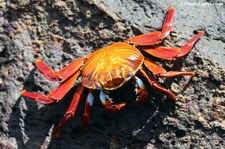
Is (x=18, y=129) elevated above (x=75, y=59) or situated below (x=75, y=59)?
below

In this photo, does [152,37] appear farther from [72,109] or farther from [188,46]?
[72,109]

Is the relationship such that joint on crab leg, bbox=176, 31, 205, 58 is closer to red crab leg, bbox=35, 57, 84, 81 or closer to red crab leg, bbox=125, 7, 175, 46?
red crab leg, bbox=125, 7, 175, 46

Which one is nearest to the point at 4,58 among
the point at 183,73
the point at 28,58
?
the point at 28,58

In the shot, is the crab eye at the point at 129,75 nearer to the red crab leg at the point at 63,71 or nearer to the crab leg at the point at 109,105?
the crab leg at the point at 109,105

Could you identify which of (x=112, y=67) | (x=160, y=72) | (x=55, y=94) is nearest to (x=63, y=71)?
(x=55, y=94)

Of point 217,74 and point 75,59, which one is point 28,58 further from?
point 217,74

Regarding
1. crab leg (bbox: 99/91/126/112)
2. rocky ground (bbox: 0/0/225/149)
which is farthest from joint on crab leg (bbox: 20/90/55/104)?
crab leg (bbox: 99/91/126/112)
